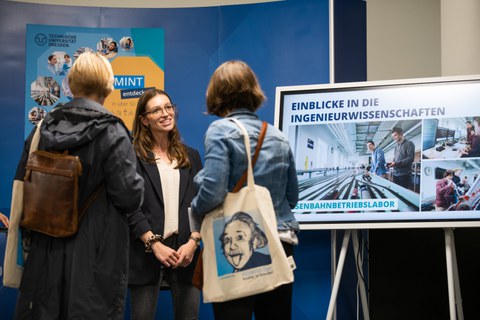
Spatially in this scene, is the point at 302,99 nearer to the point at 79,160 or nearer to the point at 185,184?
the point at 185,184

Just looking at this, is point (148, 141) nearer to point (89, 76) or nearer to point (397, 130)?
point (89, 76)

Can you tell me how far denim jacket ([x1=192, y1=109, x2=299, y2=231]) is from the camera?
210 cm

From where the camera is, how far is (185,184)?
2.96m

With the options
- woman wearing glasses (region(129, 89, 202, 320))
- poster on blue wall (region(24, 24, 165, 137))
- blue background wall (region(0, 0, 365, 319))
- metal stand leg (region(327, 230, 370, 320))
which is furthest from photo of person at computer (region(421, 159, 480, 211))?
poster on blue wall (region(24, 24, 165, 137))

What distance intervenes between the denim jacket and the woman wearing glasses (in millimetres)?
646

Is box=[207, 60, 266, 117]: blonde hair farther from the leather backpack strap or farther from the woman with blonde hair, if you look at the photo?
the woman with blonde hair

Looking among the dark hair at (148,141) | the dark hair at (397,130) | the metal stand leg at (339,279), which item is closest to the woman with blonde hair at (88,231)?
the dark hair at (148,141)

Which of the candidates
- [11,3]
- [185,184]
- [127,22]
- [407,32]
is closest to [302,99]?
[185,184]

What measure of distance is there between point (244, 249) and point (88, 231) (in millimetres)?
561

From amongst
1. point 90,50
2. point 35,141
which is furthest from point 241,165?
point 90,50

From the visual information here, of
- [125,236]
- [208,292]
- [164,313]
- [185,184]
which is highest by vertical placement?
[185,184]

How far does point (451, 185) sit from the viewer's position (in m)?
3.24

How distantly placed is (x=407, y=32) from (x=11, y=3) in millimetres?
2852

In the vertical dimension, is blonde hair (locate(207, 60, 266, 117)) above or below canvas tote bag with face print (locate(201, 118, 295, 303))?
above
